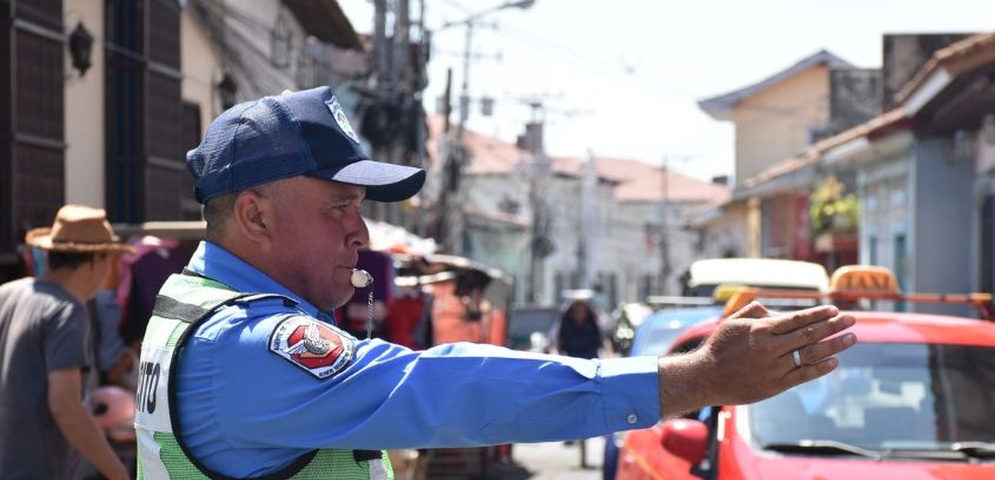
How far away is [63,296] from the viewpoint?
16.8 feet

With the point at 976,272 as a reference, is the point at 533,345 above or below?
below

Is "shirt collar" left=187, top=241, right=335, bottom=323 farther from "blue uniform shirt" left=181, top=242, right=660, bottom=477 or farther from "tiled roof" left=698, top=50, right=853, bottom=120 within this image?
"tiled roof" left=698, top=50, right=853, bottom=120

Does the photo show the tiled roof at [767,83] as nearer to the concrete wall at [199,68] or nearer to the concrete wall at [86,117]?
the concrete wall at [199,68]

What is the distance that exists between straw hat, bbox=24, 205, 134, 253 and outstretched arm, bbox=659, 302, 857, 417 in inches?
146

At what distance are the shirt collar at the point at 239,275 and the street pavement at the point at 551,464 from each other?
1109 centimetres

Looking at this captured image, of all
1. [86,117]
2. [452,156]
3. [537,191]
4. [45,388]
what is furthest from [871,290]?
[537,191]

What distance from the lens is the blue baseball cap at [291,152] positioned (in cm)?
236

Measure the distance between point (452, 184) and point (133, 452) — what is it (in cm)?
2671

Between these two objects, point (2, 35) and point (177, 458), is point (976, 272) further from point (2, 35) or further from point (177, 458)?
point (177, 458)

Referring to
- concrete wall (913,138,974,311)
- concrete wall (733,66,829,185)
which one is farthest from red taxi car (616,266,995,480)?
concrete wall (733,66,829,185)

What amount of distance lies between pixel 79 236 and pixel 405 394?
3.84 m

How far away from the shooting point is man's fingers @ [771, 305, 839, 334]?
206 centimetres

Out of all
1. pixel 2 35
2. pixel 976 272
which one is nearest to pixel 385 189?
pixel 2 35

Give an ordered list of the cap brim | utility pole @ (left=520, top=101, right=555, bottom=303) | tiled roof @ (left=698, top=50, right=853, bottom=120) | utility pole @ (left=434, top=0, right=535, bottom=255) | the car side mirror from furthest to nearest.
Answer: utility pole @ (left=520, top=101, right=555, bottom=303) < tiled roof @ (left=698, top=50, right=853, bottom=120) < utility pole @ (left=434, top=0, right=535, bottom=255) < the car side mirror < the cap brim
